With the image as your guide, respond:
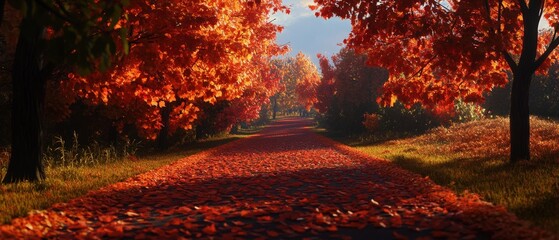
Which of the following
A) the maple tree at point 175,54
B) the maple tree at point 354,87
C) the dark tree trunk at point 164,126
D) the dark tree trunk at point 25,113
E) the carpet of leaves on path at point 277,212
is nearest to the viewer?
the carpet of leaves on path at point 277,212

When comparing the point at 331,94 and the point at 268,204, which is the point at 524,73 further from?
the point at 331,94

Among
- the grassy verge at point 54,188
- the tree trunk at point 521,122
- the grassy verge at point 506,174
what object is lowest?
the grassy verge at point 506,174

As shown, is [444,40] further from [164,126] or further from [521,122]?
[164,126]

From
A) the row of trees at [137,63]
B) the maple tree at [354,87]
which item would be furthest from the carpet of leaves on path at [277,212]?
the maple tree at [354,87]

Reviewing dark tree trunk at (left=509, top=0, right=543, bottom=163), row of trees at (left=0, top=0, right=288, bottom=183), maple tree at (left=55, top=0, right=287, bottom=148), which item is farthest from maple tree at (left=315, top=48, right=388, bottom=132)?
dark tree trunk at (left=509, top=0, right=543, bottom=163)

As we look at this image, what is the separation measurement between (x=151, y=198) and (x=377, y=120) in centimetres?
2404

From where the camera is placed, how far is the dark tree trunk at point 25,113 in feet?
30.5

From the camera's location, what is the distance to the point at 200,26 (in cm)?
1122

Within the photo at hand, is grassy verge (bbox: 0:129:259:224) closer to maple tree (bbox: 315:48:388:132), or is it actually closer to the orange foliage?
the orange foliage

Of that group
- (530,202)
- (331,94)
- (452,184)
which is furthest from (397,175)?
(331,94)

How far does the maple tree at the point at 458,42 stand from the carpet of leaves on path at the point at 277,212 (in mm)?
3225

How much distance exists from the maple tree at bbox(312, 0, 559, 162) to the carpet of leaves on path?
3.23m

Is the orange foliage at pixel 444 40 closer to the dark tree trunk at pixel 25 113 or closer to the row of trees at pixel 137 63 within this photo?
the row of trees at pixel 137 63

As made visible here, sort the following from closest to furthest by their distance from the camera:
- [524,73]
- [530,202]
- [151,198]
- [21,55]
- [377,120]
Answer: [530,202]
[151,198]
[21,55]
[524,73]
[377,120]
